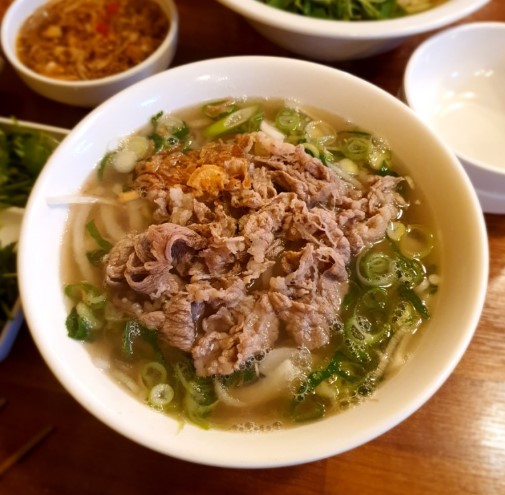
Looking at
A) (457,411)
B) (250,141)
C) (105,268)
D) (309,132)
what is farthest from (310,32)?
(457,411)

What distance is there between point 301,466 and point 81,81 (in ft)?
5.38

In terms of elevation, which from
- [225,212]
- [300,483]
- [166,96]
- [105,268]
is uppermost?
[166,96]

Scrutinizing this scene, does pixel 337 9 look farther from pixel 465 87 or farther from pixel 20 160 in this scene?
pixel 20 160

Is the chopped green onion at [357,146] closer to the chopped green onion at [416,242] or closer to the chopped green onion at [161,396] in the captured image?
the chopped green onion at [416,242]

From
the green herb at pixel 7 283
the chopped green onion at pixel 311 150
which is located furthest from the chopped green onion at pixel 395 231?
the green herb at pixel 7 283

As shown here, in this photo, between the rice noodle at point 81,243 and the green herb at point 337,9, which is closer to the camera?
the rice noodle at point 81,243

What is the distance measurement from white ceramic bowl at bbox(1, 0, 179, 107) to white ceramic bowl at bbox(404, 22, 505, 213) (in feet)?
3.15

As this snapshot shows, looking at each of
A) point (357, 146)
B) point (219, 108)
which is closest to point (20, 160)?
point (219, 108)

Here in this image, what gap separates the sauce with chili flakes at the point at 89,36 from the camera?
88.7 inches

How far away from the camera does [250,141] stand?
172cm

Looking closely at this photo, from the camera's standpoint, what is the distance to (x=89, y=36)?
238 centimetres

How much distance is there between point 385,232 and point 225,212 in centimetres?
49

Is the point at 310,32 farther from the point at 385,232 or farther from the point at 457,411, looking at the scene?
the point at 457,411

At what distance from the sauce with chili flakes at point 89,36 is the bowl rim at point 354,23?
541mm
